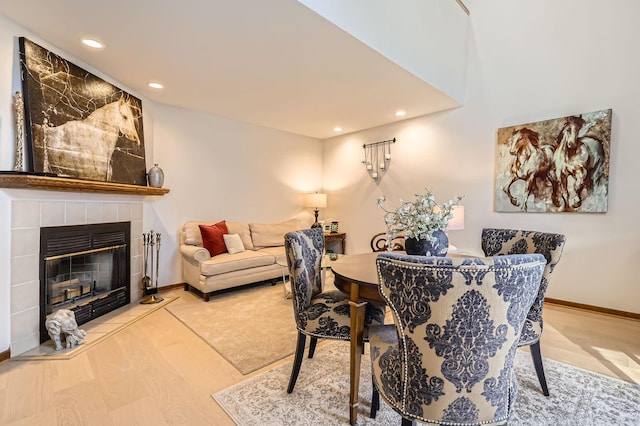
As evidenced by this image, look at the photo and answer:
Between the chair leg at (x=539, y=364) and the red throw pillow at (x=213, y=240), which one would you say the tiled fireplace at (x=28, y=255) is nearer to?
the red throw pillow at (x=213, y=240)

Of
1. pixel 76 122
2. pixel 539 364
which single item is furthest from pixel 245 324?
pixel 76 122

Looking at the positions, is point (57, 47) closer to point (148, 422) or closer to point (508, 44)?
point (148, 422)

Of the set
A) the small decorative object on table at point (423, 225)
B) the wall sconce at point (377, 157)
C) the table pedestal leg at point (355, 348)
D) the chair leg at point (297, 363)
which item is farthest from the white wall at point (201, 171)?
the small decorative object on table at point (423, 225)

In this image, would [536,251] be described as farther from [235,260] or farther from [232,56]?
[235,260]

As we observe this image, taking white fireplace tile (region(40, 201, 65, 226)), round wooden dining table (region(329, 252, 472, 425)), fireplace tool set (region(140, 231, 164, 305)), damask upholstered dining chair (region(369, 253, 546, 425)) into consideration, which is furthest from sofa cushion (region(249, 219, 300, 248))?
damask upholstered dining chair (region(369, 253, 546, 425))

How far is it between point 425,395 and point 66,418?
1866mm

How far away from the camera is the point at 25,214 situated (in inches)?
90.5

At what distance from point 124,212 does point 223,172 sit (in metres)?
1.57

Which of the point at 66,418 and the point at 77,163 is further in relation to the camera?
the point at 77,163

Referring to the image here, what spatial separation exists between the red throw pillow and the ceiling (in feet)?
5.42

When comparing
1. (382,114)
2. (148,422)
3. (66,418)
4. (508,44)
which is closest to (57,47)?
(66,418)

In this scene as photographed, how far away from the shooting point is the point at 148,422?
156 centimetres

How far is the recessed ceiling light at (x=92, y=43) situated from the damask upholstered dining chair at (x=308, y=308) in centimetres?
230

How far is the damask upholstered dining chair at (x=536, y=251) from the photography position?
66.3 inches
